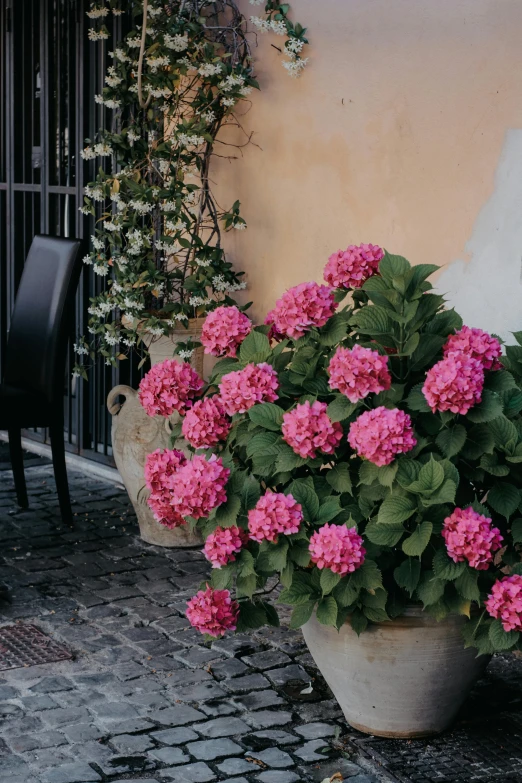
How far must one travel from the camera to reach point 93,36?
551 centimetres

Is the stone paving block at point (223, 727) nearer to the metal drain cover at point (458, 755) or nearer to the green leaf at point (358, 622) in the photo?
the metal drain cover at point (458, 755)

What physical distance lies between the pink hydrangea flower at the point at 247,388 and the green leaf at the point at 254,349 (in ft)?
0.38

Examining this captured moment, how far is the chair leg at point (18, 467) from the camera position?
555cm

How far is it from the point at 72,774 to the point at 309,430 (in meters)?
1.10

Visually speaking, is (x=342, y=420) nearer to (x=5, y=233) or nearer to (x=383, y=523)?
(x=383, y=523)

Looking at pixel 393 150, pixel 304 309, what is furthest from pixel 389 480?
pixel 393 150

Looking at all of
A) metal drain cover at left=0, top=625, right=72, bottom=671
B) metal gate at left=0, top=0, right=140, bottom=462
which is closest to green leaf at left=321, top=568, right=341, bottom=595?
metal drain cover at left=0, top=625, right=72, bottom=671

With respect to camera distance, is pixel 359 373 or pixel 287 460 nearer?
pixel 359 373

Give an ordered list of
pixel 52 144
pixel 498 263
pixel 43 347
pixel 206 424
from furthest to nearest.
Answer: pixel 52 144
pixel 43 347
pixel 498 263
pixel 206 424

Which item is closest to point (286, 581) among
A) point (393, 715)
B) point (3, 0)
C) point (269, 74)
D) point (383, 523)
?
point (383, 523)

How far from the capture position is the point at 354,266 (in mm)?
3170

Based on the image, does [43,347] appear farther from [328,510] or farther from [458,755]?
[458,755]

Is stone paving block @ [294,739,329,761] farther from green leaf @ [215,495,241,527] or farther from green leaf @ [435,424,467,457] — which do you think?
green leaf @ [435,424,467,457]

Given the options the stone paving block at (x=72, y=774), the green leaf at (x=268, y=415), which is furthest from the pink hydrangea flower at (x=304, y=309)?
the stone paving block at (x=72, y=774)
